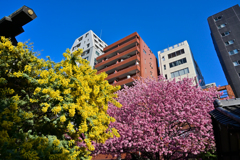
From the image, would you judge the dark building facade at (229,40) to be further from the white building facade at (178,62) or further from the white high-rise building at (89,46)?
the white high-rise building at (89,46)

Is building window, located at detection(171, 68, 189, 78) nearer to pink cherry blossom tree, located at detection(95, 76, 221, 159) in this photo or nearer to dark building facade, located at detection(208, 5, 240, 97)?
dark building facade, located at detection(208, 5, 240, 97)

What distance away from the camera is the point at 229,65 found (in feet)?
85.5

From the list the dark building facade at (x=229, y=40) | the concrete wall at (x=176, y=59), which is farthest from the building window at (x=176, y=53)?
the dark building facade at (x=229, y=40)

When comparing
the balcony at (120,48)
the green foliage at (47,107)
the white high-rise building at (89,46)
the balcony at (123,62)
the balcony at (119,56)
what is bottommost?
the green foliage at (47,107)

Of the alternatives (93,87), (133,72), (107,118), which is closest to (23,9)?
(93,87)

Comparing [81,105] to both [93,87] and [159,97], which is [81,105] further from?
[159,97]

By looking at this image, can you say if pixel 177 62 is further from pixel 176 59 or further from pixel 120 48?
pixel 120 48

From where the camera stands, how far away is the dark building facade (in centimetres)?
2519

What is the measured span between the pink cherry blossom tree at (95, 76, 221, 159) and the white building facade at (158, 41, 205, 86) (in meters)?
17.8

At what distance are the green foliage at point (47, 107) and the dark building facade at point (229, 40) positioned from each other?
28.7 m

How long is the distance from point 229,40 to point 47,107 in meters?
36.4

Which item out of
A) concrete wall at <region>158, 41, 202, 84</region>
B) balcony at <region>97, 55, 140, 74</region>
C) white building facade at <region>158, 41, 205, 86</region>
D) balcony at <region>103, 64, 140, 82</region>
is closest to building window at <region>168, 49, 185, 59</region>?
white building facade at <region>158, 41, 205, 86</region>

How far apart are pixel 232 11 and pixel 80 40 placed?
46.0 m

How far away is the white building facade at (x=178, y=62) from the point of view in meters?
28.2
